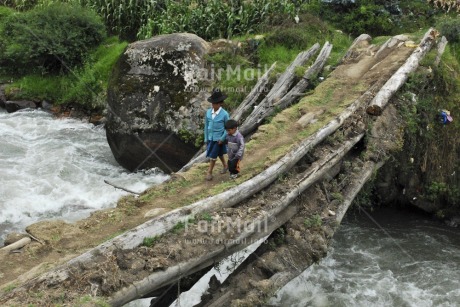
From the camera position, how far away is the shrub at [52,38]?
16125 millimetres

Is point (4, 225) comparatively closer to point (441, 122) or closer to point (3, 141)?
point (3, 141)

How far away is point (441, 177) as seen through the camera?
11047 mm

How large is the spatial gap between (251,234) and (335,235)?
154 inches

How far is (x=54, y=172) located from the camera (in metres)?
11.6

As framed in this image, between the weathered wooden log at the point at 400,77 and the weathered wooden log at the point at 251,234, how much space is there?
2.30 ft

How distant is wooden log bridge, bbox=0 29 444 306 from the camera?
5.82 meters

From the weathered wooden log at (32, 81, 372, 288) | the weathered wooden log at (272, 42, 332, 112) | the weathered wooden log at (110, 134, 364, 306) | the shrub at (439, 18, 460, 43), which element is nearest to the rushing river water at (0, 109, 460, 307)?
the weathered wooden log at (110, 134, 364, 306)

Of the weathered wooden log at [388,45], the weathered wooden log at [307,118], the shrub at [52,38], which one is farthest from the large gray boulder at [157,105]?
the shrub at [52,38]

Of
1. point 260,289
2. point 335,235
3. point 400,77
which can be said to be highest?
point 400,77

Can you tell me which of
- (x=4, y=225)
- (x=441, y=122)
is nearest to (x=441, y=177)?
(x=441, y=122)

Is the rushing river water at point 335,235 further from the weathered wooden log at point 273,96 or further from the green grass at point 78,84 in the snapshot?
the weathered wooden log at point 273,96

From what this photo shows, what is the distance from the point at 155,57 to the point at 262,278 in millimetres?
6713

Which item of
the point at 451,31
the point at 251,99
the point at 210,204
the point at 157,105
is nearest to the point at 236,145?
the point at 210,204

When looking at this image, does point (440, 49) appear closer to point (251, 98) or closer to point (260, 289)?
point (251, 98)
